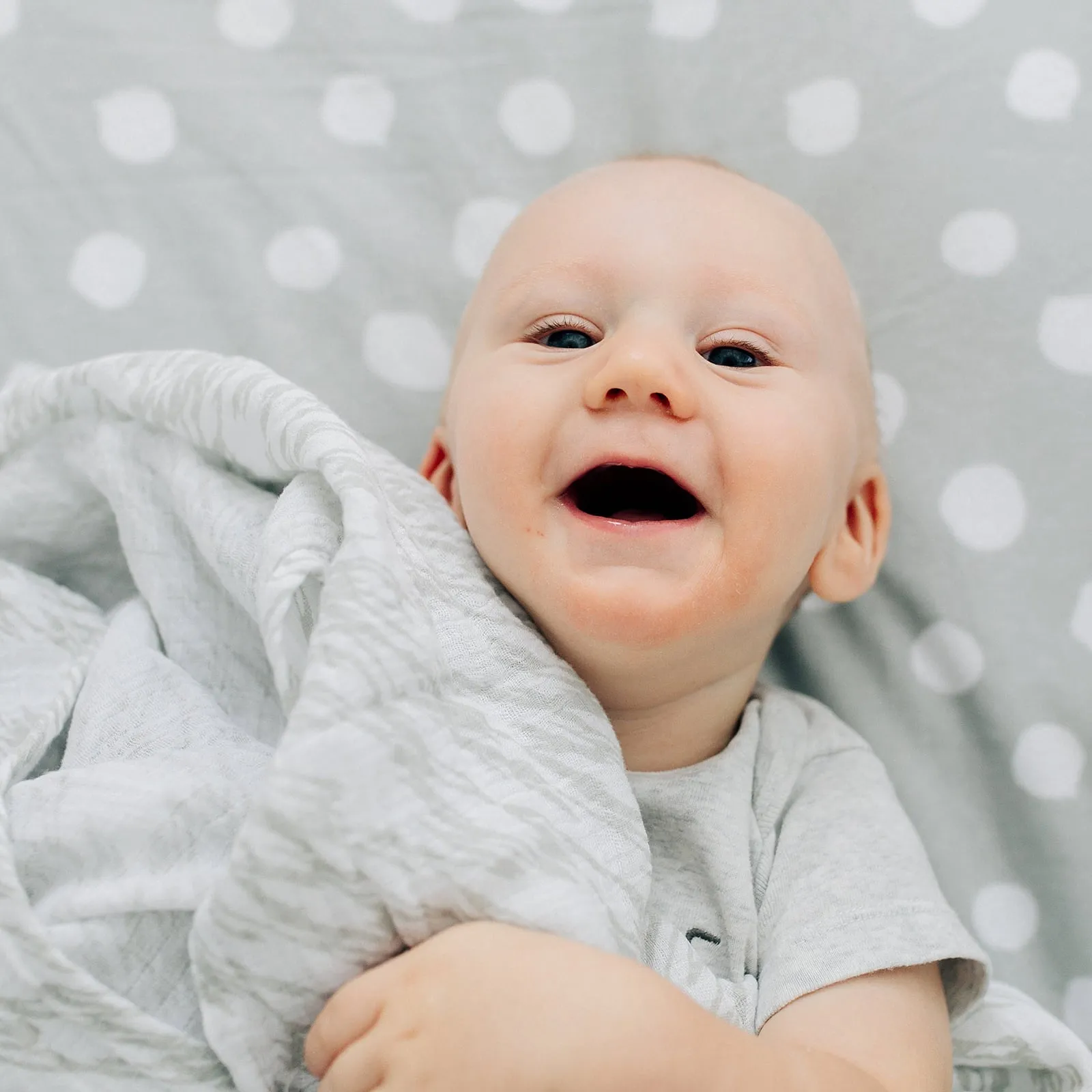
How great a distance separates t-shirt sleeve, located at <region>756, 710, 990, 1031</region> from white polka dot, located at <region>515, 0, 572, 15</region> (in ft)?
2.55

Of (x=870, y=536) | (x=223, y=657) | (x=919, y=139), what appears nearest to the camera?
(x=223, y=657)

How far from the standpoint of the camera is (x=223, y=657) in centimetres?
82

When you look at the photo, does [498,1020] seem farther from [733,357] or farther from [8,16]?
[8,16]

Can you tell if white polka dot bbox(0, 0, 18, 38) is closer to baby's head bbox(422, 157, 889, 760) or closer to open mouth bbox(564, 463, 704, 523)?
baby's head bbox(422, 157, 889, 760)

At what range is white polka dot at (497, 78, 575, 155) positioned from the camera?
1113mm

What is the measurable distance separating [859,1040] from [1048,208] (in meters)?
0.75

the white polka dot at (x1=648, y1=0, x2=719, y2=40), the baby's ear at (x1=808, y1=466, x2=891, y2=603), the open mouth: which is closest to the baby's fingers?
the open mouth

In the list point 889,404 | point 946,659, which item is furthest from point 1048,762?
point 889,404

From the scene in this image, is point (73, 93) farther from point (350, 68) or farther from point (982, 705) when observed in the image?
point (982, 705)

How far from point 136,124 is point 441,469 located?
1.63 feet

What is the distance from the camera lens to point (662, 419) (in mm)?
735

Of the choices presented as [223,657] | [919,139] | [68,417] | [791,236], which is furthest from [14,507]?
[919,139]

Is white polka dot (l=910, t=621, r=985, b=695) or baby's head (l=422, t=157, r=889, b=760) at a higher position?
baby's head (l=422, t=157, r=889, b=760)

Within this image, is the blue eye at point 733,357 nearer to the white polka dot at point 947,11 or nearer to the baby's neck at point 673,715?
the baby's neck at point 673,715
